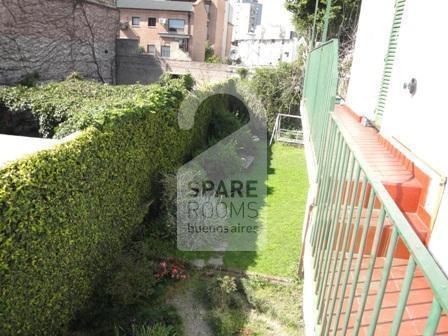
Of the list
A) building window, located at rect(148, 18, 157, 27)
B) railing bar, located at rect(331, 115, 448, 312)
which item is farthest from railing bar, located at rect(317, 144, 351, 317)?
building window, located at rect(148, 18, 157, 27)

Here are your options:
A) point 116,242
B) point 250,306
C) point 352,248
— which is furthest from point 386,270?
point 116,242

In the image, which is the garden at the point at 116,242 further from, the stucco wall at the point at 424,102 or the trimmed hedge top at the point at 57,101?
the stucco wall at the point at 424,102

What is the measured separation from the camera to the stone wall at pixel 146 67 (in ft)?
72.0

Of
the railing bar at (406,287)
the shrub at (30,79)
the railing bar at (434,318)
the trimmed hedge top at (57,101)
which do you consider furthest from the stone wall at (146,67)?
the railing bar at (434,318)

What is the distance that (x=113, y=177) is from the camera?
20.1 feet

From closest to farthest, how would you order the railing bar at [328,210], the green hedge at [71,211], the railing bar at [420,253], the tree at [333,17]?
1. the railing bar at [420,253]
2. the railing bar at [328,210]
3. the green hedge at [71,211]
4. the tree at [333,17]

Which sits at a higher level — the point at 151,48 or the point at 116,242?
the point at 151,48

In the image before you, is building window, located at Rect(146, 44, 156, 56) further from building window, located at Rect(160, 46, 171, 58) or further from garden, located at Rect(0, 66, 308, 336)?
garden, located at Rect(0, 66, 308, 336)

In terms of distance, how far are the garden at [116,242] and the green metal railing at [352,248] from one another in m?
3.01

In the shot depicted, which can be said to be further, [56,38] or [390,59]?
[56,38]

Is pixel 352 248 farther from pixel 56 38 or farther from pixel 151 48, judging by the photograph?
pixel 151 48

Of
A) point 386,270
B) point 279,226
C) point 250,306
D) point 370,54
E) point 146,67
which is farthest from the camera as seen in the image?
point 146,67

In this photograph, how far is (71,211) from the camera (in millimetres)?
4812

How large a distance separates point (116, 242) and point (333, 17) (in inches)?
527
